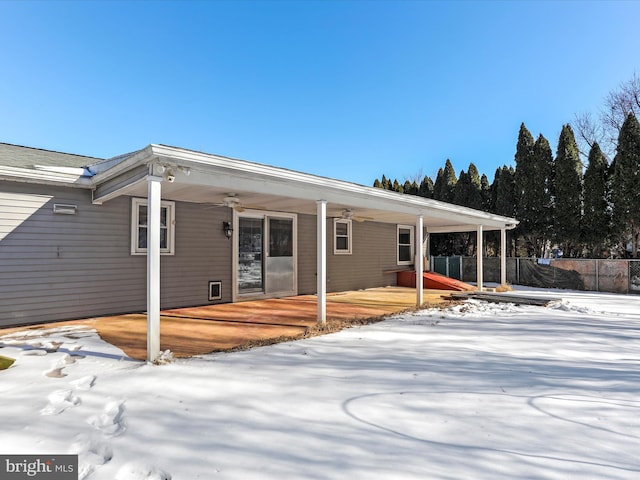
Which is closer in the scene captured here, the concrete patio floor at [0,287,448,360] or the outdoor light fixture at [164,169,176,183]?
the outdoor light fixture at [164,169,176,183]

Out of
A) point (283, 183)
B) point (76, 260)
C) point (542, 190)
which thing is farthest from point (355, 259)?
point (542, 190)

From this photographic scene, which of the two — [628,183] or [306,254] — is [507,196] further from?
[306,254]

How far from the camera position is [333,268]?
1031 cm

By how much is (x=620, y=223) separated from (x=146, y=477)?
1520cm

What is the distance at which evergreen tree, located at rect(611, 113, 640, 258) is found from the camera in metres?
11.5

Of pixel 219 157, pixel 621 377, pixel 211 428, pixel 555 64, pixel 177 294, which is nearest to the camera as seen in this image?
pixel 211 428

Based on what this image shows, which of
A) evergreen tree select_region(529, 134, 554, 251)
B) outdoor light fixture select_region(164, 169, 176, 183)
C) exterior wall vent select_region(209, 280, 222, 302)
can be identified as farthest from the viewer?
evergreen tree select_region(529, 134, 554, 251)

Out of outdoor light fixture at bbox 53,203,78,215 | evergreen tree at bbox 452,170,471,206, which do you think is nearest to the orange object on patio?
evergreen tree at bbox 452,170,471,206

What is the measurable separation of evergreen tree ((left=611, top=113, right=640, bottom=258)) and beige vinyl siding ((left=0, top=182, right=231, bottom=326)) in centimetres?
1367

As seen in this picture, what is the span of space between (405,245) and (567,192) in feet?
21.6

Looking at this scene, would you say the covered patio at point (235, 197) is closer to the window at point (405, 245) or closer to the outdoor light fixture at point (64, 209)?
the outdoor light fixture at point (64, 209)

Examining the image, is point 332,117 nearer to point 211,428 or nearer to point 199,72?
point 199,72

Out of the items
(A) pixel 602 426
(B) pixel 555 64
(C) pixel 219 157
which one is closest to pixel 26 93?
(C) pixel 219 157

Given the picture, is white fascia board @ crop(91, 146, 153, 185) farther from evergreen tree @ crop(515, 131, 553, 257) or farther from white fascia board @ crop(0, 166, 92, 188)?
evergreen tree @ crop(515, 131, 553, 257)
